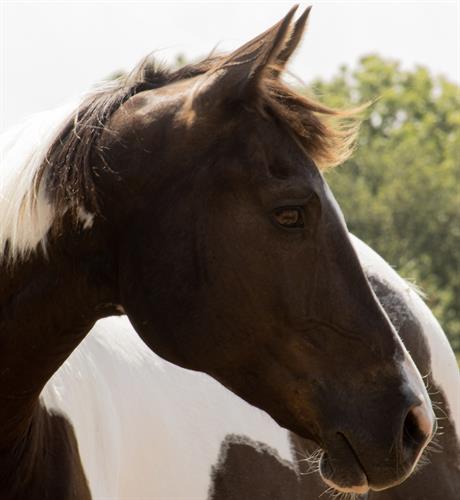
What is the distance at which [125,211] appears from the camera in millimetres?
3467

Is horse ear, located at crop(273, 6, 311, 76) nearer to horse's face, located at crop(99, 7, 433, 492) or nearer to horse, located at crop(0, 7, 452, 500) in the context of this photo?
horse, located at crop(0, 7, 452, 500)

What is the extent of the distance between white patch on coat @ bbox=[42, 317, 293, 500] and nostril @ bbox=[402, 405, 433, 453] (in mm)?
1163

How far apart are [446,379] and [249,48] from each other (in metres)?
2.66

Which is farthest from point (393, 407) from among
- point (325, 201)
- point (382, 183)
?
point (382, 183)

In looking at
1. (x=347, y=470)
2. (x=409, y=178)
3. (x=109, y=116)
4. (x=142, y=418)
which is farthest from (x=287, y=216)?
(x=409, y=178)

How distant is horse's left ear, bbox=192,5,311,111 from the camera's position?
333 cm

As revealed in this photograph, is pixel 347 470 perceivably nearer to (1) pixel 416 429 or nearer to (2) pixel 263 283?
(1) pixel 416 429

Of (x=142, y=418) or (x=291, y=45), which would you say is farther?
(x=142, y=418)

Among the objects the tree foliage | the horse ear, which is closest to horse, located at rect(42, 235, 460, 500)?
the horse ear

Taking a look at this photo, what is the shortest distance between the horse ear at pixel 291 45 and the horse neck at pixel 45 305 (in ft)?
2.57

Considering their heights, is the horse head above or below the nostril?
above

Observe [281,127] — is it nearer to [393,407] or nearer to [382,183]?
[393,407]

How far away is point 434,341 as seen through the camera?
5551mm

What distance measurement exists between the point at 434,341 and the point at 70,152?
8.64 ft
